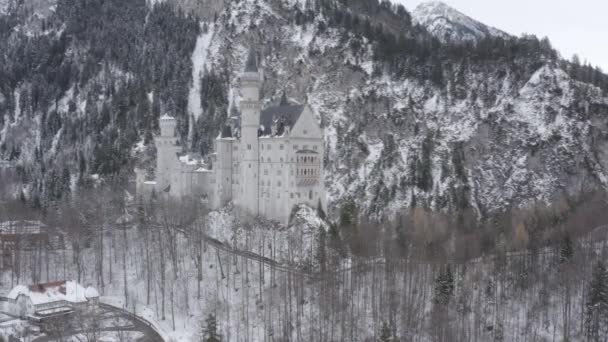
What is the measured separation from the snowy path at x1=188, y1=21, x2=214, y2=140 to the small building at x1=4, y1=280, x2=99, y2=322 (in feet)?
291

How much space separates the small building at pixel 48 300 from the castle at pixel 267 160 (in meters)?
25.5

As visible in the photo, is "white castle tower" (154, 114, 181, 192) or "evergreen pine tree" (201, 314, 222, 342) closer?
"evergreen pine tree" (201, 314, 222, 342)

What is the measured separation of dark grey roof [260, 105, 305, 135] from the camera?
9925cm

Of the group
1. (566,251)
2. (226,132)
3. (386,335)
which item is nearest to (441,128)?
(226,132)

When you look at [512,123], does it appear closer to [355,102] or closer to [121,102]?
[355,102]

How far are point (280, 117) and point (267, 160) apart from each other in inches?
252

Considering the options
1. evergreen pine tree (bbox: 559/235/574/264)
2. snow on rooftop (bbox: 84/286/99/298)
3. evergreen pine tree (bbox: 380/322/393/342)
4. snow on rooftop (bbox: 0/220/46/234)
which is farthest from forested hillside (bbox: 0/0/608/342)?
snow on rooftop (bbox: 84/286/99/298)

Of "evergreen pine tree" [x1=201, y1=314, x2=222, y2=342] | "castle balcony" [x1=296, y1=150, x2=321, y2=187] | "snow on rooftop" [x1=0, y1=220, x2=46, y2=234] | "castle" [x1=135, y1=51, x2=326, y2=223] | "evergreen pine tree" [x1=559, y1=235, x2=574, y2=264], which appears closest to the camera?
"evergreen pine tree" [x1=201, y1=314, x2=222, y2=342]

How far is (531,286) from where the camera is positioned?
9081 centimetres

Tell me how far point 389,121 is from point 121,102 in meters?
68.6

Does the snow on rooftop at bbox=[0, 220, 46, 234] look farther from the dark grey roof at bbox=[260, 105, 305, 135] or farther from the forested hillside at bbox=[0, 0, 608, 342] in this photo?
the dark grey roof at bbox=[260, 105, 305, 135]

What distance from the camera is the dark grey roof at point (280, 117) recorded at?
326ft

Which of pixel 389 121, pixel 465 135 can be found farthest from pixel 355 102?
pixel 465 135

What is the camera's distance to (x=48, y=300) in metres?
86.6
